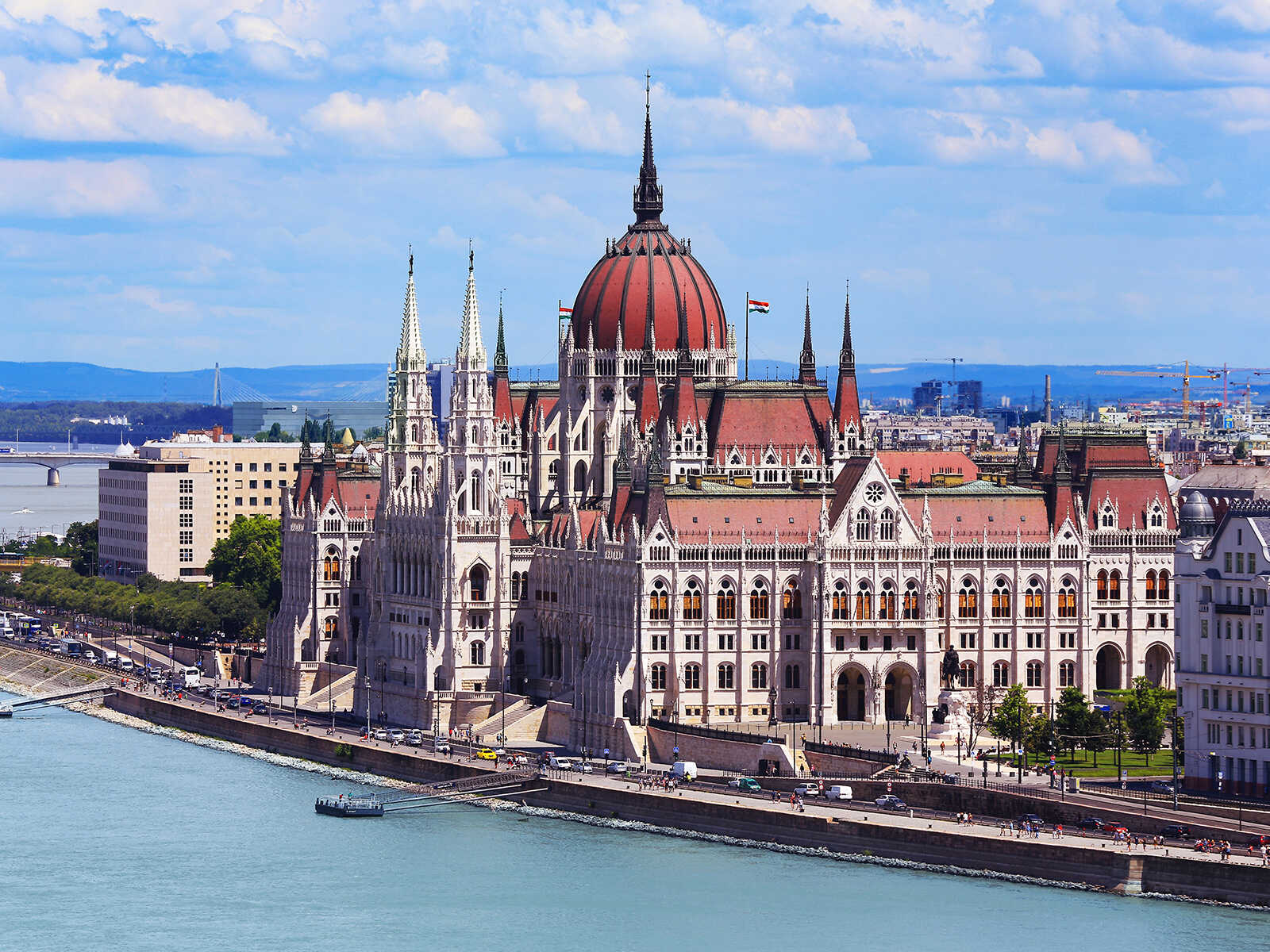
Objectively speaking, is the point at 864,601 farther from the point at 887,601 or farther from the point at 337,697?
the point at 337,697

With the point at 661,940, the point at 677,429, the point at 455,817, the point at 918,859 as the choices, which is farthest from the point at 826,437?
the point at 661,940

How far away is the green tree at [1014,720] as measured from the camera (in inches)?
5969

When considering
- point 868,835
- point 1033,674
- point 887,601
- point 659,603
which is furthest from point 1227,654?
point 659,603

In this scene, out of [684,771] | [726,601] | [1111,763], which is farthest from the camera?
[726,601]

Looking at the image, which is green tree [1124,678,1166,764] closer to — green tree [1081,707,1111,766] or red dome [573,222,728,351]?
green tree [1081,707,1111,766]

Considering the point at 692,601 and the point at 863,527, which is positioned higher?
the point at 863,527

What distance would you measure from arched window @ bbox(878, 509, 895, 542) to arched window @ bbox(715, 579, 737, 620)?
26.6 ft

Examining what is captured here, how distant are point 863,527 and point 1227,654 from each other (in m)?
32.2

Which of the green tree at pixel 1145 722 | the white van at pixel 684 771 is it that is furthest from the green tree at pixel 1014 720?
the white van at pixel 684 771

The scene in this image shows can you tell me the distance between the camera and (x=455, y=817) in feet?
496

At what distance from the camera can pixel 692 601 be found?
15975cm

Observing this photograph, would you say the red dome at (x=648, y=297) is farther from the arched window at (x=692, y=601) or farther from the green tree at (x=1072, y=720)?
the green tree at (x=1072, y=720)

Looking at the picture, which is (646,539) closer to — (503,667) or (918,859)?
(503,667)

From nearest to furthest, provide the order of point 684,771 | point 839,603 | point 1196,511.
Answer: point 1196,511
point 684,771
point 839,603
